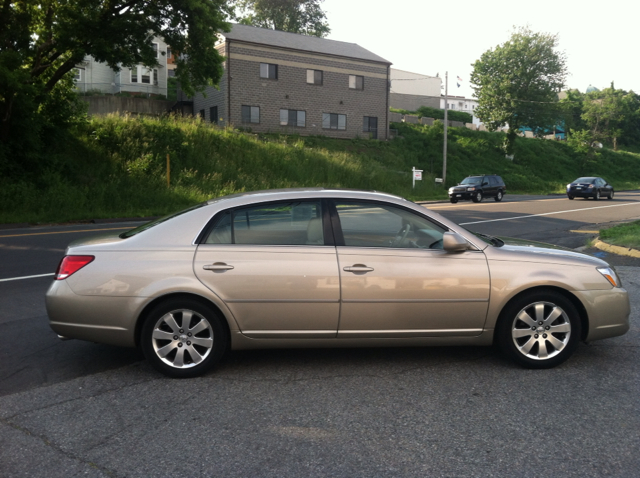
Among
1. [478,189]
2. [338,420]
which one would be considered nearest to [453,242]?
[338,420]

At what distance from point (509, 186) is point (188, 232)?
156 ft

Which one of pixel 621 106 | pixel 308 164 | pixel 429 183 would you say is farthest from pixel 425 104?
pixel 308 164

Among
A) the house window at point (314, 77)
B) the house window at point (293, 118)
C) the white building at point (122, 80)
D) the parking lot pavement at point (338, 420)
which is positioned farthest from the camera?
the white building at point (122, 80)

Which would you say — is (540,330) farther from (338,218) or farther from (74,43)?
(74,43)

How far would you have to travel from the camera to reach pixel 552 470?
3.27 m

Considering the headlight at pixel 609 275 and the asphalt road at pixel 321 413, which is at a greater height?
the headlight at pixel 609 275

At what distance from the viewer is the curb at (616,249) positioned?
11.2 meters

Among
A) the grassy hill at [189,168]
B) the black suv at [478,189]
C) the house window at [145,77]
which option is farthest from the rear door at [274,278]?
the house window at [145,77]

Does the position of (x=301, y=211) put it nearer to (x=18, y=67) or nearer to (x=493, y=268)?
(x=493, y=268)

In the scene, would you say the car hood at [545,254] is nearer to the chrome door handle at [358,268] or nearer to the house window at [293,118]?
the chrome door handle at [358,268]

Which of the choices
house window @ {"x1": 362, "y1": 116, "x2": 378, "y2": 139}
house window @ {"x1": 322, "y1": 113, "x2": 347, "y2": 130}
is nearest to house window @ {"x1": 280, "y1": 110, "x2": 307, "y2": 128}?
house window @ {"x1": 322, "y1": 113, "x2": 347, "y2": 130}

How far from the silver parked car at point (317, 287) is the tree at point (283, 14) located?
6036 cm

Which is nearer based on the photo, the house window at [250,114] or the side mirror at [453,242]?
the side mirror at [453,242]

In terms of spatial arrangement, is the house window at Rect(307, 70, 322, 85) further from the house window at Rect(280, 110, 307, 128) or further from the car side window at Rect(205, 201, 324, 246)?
the car side window at Rect(205, 201, 324, 246)
